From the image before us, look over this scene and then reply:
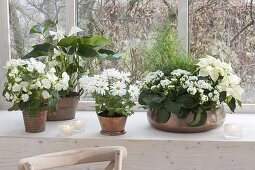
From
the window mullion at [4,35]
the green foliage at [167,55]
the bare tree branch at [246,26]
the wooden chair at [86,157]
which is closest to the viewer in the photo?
the wooden chair at [86,157]

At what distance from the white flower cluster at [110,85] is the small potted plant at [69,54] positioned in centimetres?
16

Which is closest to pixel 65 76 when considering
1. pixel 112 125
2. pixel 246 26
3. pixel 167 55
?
pixel 112 125

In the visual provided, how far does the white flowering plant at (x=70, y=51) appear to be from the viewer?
2.44 metres

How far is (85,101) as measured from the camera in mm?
2842

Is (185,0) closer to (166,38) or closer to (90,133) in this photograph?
(166,38)

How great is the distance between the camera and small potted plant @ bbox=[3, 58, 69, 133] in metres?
2.24

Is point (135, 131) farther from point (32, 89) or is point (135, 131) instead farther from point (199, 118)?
point (32, 89)

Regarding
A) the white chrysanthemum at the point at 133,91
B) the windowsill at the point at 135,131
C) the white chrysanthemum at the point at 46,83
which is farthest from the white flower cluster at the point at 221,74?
the white chrysanthemum at the point at 46,83

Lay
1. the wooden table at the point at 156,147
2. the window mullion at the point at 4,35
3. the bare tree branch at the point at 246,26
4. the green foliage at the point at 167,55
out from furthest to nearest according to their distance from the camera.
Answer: the window mullion at the point at 4,35, the bare tree branch at the point at 246,26, the green foliage at the point at 167,55, the wooden table at the point at 156,147

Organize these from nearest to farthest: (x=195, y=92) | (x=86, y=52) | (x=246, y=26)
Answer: (x=195, y=92), (x=86, y=52), (x=246, y=26)

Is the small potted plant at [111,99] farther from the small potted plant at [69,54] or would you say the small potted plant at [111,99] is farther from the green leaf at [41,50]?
the green leaf at [41,50]

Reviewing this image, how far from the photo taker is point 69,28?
2766 mm

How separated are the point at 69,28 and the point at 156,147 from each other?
0.98m

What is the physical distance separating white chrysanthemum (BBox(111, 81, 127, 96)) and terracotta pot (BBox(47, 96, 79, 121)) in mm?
372
